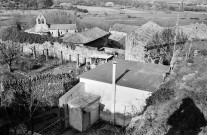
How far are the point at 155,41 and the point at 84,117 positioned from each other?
14.5 metres

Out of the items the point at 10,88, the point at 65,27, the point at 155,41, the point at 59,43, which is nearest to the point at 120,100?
the point at 10,88

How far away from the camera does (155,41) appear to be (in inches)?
995

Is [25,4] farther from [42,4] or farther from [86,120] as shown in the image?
[86,120]

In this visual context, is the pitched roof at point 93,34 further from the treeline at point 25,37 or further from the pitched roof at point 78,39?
the treeline at point 25,37

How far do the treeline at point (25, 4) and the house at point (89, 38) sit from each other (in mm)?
48525

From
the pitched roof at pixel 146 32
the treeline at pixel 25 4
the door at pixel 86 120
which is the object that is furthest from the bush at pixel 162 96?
the treeline at pixel 25 4

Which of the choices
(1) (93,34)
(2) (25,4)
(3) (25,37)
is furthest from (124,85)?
(2) (25,4)

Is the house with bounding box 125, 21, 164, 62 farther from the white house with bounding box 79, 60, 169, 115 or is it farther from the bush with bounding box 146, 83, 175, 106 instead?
the bush with bounding box 146, 83, 175, 106

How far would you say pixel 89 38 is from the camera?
32.0 metres

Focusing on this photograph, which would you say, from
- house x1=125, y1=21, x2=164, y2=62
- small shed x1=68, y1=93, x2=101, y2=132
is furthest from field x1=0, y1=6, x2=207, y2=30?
small shed x1=68, y1=93, x2=101, y2=132

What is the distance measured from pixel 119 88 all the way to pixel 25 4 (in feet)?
243

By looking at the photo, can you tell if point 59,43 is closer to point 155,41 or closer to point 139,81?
point 155,41

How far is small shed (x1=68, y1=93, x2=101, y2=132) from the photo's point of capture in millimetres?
14398

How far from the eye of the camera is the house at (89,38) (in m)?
30.7
